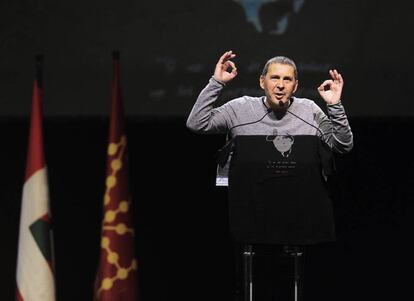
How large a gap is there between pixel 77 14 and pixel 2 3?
1.33 ft

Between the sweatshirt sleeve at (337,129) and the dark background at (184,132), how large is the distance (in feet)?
3.25

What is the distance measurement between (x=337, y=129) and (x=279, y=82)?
30 centimetres

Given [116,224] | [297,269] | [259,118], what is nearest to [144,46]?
[116,224]

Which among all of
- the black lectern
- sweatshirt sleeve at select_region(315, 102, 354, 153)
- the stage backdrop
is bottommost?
the black lectern

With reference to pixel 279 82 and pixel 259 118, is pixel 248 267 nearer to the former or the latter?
pixel 259 118

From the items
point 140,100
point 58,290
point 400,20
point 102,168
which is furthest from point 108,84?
point 400,20

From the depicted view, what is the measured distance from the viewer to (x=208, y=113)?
337 centimetres

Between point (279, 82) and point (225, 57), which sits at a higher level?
point (225, 57)

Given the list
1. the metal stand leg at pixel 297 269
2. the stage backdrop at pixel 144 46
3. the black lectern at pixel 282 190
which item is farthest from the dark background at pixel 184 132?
the black lectern at pixel 282 190

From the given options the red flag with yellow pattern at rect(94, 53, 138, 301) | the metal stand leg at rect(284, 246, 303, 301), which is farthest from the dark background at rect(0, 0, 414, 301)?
the metal stand leg at rect(284, 246, 303, 301)

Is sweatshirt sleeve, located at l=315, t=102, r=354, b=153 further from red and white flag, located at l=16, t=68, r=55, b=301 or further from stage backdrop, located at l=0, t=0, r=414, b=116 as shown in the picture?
red and white flag, located at l=16, t=68, r=55, b=301

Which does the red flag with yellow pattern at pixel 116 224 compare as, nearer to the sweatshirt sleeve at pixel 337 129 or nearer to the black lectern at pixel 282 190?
the black lectern at pixel 282 190

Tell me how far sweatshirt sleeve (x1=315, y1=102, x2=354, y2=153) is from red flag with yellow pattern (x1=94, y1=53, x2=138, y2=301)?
3.57ft

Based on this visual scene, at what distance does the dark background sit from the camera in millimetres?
4348
